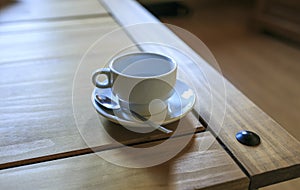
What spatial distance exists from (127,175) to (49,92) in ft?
0.95

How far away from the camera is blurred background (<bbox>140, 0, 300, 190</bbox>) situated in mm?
1798

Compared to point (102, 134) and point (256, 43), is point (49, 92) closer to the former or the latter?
point (102, 134)

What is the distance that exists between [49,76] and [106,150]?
11.8 inches

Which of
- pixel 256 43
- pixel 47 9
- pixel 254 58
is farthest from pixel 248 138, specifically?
pixel 256 43

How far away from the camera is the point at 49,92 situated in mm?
671

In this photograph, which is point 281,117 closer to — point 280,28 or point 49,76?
point 280,28

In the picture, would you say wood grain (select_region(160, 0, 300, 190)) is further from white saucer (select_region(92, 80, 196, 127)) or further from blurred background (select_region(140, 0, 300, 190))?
white saucer (select_region(92, 80, 196, 127))

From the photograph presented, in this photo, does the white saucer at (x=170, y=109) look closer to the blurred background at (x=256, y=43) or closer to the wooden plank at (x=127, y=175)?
the wooden plank at (x=127, y=175)

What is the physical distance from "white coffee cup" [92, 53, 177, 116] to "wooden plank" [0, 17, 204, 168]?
45 millimetres

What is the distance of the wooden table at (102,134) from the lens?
456 mm

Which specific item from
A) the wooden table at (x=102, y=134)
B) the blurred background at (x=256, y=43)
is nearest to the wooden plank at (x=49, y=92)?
the wooden table at (x=102, y=134)

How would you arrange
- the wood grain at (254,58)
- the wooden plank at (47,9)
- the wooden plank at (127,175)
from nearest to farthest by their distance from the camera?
1. the wooden plank at (127,175)
2. the wooden plank at (47,9)
3. the wood grain at (254,58)

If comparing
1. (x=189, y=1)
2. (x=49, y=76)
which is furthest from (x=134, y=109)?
(x=189, y=1)

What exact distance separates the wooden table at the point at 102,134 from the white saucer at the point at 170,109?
0.07 feet
